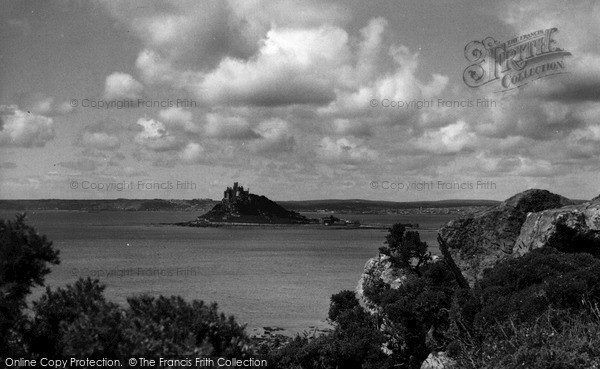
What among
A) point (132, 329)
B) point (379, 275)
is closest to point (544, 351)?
point (132, 329)

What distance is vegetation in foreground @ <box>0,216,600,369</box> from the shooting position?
672cm

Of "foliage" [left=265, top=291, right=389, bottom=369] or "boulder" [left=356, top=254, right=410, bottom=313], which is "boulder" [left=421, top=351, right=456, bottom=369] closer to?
"foliage" [left=265, top=291, right=389, bottom=369]

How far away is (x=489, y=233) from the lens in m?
22.9

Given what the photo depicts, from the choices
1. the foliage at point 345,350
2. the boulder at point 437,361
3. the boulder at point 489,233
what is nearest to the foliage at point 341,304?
the foliage at point 345,350

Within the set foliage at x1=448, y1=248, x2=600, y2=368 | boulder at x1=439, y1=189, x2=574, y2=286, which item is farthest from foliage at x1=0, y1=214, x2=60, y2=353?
boulder at x1=439, y1=189, x2=574, y2=286

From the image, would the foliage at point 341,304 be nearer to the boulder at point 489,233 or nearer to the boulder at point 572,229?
the boulder at point 489,233

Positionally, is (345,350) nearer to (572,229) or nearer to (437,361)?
(437,361)

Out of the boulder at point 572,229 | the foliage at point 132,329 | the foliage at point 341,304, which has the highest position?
the boulder at point 572,229

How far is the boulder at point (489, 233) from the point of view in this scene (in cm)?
2266

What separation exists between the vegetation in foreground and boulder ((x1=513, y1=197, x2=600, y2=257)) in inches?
44.7

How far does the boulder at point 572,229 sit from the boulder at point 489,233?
341cm

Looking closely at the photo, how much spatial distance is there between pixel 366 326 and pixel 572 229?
7938 mm

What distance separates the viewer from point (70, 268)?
265 feet

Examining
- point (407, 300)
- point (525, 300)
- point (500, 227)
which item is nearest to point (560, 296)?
point (525, 300)
